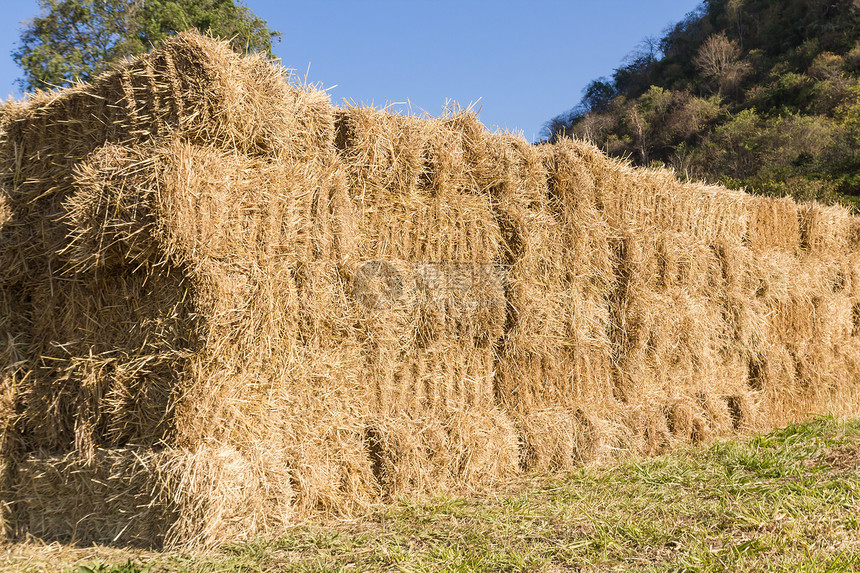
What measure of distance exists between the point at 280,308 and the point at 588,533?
2.57 meters

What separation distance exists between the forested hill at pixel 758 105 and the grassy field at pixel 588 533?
15698 mm

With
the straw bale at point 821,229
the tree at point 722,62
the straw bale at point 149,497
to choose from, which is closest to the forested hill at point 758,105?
the tree at point 722,62

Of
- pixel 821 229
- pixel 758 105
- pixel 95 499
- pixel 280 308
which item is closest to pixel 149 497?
pixel 95 499

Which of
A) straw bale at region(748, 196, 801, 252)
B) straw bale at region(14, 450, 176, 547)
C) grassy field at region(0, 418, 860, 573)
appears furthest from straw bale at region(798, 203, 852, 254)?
straw bale at region(14, 450, 176, 547)

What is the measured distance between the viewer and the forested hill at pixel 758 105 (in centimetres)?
2322

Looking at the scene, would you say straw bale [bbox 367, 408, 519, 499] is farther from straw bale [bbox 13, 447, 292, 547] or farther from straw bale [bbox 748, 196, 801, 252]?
straw bale [bbox 748, 196, 801, 252]

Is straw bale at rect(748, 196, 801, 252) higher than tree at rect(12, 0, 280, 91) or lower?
lower

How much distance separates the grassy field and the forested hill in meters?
15.7

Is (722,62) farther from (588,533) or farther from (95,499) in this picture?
(95,499)

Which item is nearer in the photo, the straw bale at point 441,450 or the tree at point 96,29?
the straw bale at point 441,450

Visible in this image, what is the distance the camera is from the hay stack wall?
3895 millimetres

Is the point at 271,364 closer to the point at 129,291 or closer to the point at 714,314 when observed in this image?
the point at 129,291

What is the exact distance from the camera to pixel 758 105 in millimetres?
33906

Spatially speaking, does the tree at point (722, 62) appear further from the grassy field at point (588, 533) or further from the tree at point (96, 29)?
the grassy field at point (588, 533)
